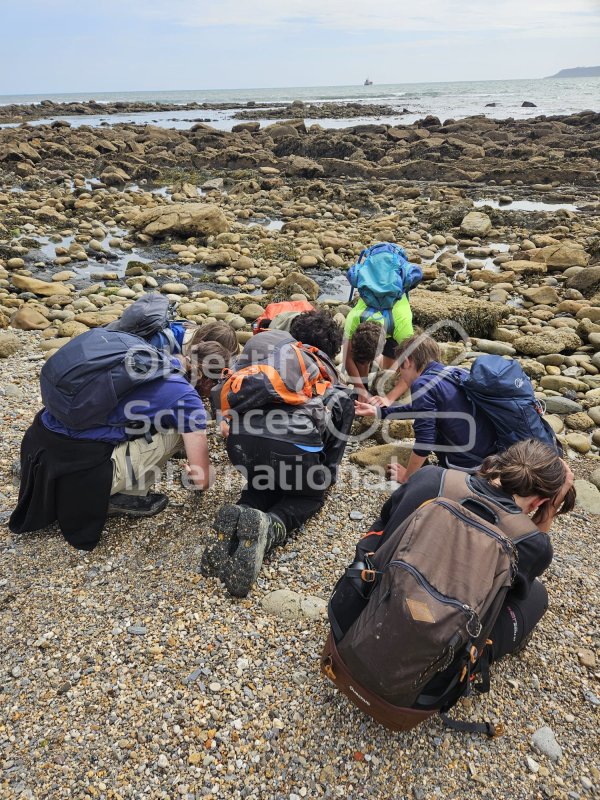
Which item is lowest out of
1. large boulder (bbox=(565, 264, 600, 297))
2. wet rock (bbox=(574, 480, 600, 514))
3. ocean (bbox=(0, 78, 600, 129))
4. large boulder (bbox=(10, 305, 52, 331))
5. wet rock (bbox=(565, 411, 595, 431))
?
wet rock (bbox=(565, 411, 595, 431))

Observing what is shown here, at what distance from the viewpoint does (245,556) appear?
2914 mm

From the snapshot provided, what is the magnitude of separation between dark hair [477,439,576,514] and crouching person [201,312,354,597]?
1.19m

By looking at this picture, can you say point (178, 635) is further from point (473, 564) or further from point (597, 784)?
point (597, 784)

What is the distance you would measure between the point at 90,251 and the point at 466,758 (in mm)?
11618

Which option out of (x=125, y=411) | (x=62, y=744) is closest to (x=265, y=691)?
(x=62, y=744)

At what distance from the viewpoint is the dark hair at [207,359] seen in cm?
377

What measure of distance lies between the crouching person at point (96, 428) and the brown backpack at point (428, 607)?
1.56m

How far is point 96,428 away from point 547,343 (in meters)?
5.90

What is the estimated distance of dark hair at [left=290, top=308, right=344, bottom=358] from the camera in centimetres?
388

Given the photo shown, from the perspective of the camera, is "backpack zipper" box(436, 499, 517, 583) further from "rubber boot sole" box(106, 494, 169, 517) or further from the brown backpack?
"rubber boot sole" box(106, 494, 169, 517)

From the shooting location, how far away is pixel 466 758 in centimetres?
223

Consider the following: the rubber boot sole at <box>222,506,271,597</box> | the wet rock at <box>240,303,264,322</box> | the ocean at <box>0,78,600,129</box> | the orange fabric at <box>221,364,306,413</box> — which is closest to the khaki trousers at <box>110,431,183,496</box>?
the orange fabric at <box>221,364,306,413</box>

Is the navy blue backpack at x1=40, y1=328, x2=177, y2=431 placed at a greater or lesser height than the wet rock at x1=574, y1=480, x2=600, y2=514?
greater

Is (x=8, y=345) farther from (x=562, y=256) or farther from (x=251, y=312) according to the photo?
(x=562, y=256)
